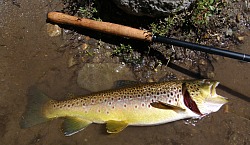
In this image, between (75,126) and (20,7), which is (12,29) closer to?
(20,7)

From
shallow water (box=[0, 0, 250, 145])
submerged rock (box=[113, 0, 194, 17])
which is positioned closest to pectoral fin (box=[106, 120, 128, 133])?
shallow water (box=[0, 0, 250, 145])

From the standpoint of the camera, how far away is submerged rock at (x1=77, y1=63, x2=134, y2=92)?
5027 mm

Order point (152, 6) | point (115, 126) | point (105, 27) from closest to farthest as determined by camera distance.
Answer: point (115, 126) < point (152, 6) < point (105, 27)

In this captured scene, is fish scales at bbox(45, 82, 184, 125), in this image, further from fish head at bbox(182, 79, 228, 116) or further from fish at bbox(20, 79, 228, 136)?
fish head at bbox(182, 79, 228, 116)

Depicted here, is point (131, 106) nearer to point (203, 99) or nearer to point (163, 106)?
point (163, 106)

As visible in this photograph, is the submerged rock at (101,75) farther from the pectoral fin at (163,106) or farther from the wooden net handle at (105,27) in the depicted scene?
the pectoral fin at (163,106)

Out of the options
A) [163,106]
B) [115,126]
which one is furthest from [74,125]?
[163,106]

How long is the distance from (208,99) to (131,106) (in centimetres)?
88

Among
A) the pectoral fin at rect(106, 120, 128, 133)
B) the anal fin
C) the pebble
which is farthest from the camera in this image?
the pebble

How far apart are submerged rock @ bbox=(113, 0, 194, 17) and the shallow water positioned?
1000 millimetres

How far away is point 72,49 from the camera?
5254 millimetres

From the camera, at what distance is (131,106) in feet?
14.8

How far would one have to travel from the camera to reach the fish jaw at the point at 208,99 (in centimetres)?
436

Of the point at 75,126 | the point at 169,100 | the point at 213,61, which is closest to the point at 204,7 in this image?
the point at 213,61
